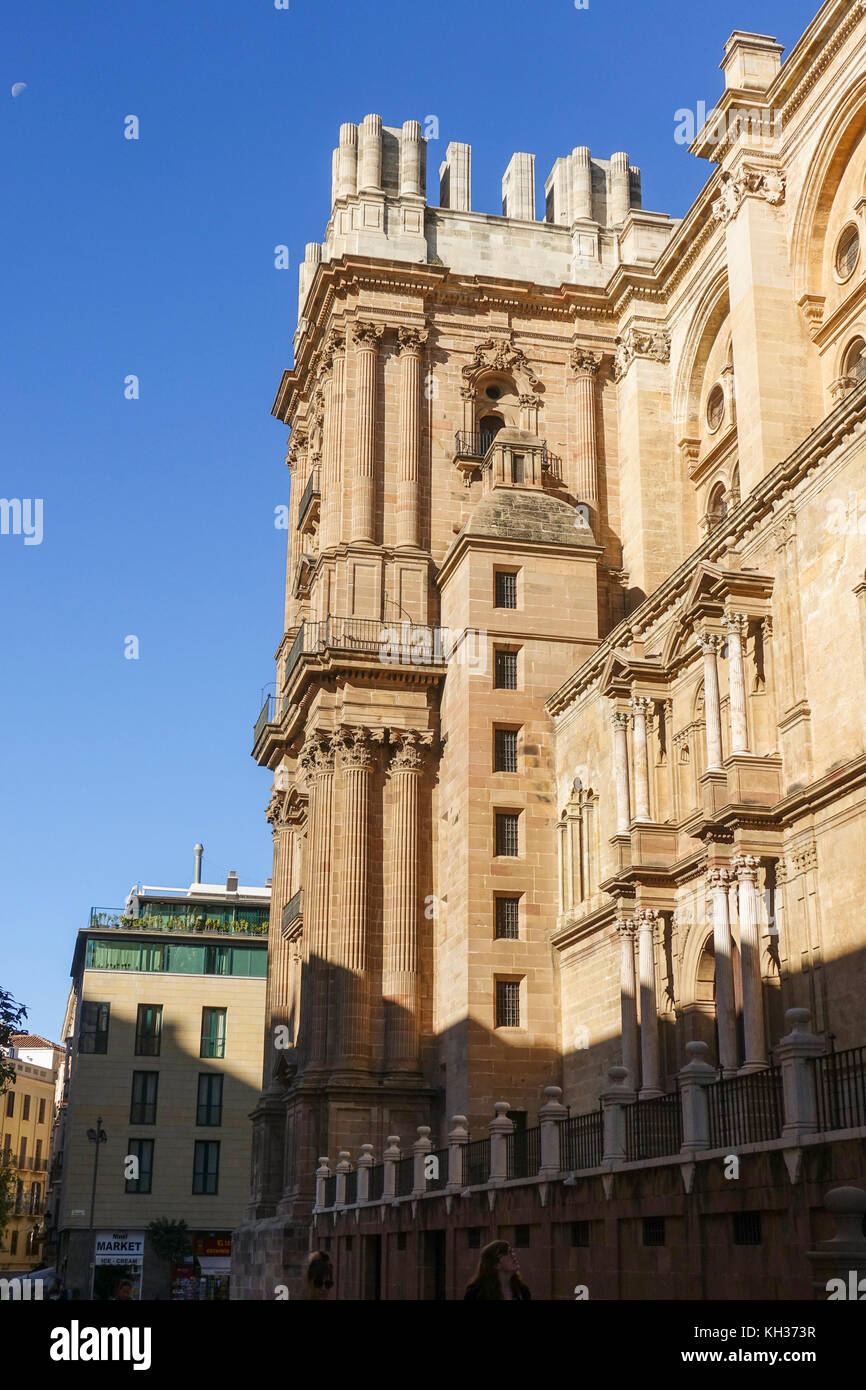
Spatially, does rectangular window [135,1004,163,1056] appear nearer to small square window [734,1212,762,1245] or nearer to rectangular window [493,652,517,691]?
rectangular window [493,652,517,691]

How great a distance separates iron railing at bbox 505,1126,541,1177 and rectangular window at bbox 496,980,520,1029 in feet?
27.2

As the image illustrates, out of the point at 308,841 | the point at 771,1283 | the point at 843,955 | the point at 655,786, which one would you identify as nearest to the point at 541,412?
the point at 308,841

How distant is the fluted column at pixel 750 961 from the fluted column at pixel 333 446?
65.1 feet

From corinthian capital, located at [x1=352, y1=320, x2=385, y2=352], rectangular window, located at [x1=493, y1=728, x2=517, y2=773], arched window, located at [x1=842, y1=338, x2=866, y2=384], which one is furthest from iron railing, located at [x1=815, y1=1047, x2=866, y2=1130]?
corinthian capital, located at [x1=352, y1=320, x2=385, y2=352]

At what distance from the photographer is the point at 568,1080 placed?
1435 inches

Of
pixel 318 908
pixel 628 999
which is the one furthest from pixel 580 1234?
pixel 318 908

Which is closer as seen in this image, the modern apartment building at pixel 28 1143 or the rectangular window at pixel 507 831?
the rectangular window at pixel 507 831

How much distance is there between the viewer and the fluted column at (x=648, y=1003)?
30375mm

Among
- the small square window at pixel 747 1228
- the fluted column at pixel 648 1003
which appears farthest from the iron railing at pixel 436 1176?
the small square window at pixel 747 1228

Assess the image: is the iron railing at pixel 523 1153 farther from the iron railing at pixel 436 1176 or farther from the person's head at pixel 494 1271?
the person's head at pixel 494 1271

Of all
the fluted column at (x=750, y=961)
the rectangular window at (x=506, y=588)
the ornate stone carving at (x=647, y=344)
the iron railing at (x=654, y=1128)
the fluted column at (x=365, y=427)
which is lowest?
the iron railing at (x=654, y=1128)

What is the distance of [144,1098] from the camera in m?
70.4

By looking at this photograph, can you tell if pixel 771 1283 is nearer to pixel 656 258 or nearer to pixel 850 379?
pixel 850 379

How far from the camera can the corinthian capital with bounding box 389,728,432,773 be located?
135 ft
